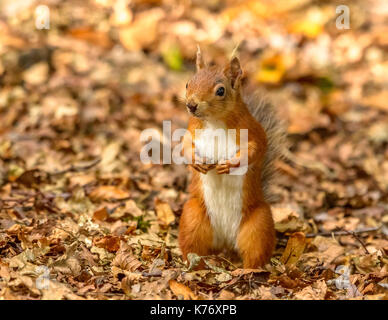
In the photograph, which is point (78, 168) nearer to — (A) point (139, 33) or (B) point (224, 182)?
(B) point (224, 182)

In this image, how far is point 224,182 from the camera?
3820 millimetres

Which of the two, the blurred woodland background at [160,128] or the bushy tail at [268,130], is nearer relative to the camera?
the blurred woodland background at [160,128]

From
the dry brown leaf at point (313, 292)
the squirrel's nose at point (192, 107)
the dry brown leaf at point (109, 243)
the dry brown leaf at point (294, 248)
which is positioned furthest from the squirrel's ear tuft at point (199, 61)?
the dry brown leaf at point (313, 292)

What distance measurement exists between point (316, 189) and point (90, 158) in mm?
2358

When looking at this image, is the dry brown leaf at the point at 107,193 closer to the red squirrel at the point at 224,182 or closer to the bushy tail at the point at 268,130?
the red squirrel at the point at 224,182

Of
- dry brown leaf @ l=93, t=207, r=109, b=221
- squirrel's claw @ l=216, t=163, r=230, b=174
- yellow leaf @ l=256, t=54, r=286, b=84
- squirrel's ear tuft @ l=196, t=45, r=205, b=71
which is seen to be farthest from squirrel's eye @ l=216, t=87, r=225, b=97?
yellow leaf @ l=256, t=54, r=286, b=84

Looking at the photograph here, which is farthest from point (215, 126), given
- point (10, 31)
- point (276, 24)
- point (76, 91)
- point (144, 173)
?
point (276, 24)

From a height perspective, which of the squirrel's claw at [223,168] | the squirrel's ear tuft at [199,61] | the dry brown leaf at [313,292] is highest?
the squirrel's ear tuft at [199,61]

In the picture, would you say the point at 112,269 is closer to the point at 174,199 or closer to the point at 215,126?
the point at 215,126

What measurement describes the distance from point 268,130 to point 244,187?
771 mm

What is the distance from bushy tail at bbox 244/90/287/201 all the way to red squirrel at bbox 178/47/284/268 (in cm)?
45

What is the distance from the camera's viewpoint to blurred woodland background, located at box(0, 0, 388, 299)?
370 cm

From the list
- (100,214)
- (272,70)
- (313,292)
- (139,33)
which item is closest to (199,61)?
(100,214)

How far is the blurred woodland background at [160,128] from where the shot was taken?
3.70 meters
